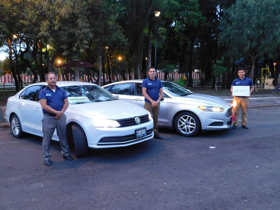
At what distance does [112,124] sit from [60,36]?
1461cm

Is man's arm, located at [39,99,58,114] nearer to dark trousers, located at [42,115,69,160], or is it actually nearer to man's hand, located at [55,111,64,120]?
man's hand, located at [55,111,64,120]

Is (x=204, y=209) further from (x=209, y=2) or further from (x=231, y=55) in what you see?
(x=209, y=2)

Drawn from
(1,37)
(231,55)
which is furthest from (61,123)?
(231,55)

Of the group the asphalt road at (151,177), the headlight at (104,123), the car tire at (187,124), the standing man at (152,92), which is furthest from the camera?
the car tire at (187,124)

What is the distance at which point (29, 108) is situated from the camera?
6121 mm

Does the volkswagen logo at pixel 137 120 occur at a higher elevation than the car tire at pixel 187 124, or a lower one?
higher

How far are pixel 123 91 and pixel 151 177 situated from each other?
418cm

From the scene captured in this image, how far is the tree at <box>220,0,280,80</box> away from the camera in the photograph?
22.5 meters

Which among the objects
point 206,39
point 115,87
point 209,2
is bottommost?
point 115,87

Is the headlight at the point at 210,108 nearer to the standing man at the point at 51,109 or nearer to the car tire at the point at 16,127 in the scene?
the standing man at the point at 51,109

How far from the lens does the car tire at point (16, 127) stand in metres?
6.67

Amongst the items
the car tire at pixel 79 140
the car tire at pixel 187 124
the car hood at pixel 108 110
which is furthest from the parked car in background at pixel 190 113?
the car tire at pixel 79 140

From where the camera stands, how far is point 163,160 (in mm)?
4969

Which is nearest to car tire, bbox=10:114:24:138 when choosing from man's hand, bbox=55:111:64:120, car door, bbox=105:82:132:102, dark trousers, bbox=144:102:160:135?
man's hand, bbox=55:111:64:120
